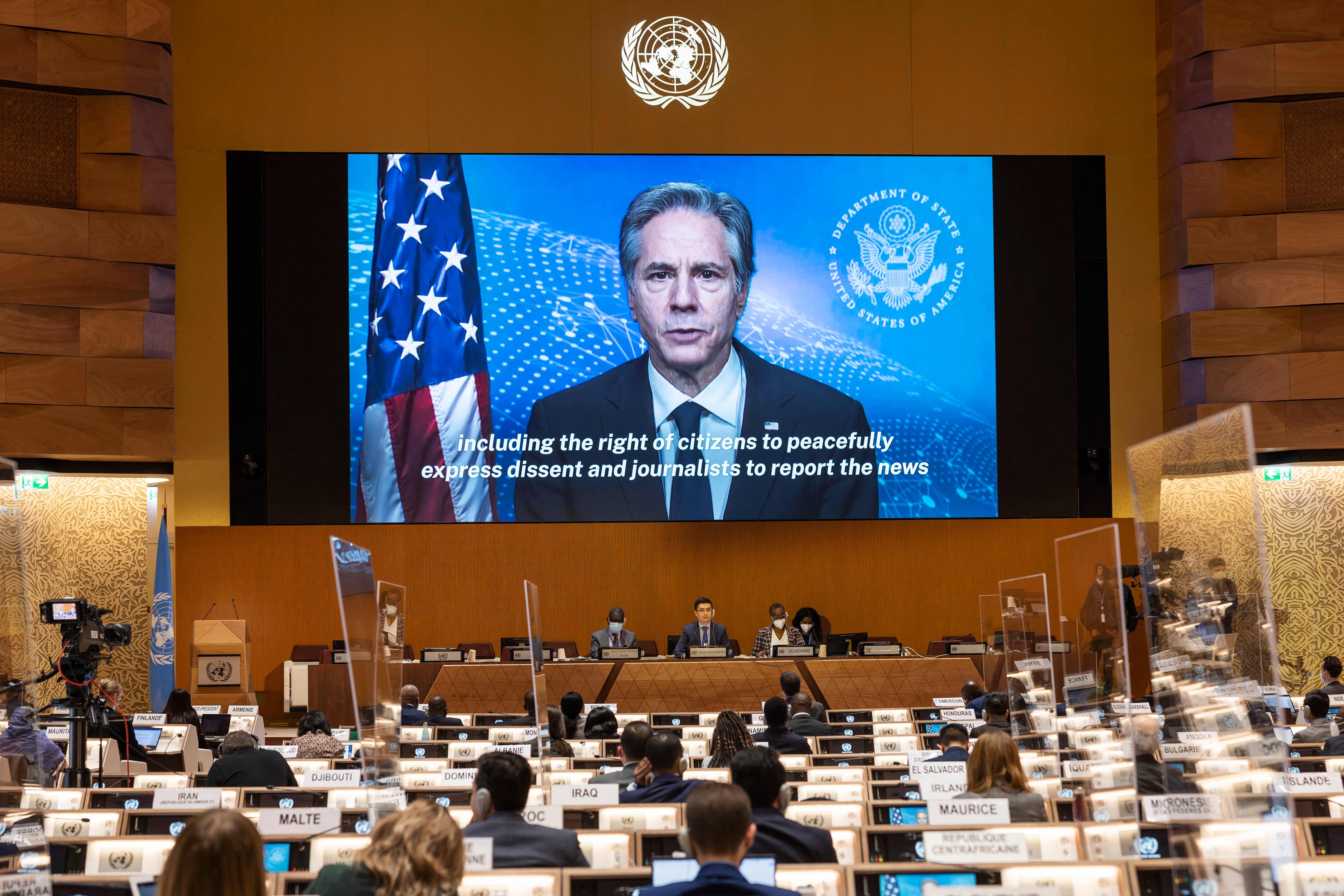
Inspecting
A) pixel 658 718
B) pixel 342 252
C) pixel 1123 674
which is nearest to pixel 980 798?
pixel 1123 674

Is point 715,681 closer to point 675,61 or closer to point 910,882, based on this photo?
point 675,61

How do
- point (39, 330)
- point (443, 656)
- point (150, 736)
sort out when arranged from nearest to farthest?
point (150, 736) < point (443, 656) < point (39, 330)

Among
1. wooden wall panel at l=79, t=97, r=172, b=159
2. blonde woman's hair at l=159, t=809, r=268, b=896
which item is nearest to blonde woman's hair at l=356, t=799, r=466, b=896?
blonde woman's hair at l=159, t=809, r=268, b=896

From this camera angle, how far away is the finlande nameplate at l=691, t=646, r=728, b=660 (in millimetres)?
11297

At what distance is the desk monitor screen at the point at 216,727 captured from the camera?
30.1 feet

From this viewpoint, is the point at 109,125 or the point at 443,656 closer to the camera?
the point at 443,656

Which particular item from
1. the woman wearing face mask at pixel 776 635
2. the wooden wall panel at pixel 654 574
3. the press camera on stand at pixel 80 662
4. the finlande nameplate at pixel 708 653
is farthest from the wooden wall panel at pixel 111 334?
the woman wearing face mask at pixel 776 635

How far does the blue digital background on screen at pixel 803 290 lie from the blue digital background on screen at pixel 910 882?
389 inches

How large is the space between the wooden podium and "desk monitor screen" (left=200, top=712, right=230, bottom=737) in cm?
362

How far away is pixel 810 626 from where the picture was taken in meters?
12.7

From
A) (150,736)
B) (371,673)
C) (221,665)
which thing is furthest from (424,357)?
(371,673)

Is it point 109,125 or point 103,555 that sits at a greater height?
point 109,125

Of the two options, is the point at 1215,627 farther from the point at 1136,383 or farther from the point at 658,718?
the point at 1136,383

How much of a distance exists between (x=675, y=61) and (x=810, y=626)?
642 centimetres
